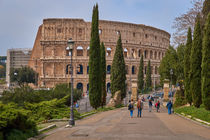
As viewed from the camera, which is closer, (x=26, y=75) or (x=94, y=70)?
(x=94, y=70)

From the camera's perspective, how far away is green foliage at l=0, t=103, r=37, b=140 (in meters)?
8.16

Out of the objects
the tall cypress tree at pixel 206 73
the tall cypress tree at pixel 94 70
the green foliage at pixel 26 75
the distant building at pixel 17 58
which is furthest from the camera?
the distant building at pixel 17 58

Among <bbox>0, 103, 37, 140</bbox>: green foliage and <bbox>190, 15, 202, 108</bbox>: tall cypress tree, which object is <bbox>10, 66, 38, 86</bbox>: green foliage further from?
<bbox>0, 103, 37, 140</bbox>: green foliage

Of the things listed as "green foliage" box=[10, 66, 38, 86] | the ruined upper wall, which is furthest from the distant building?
the ruined upper wall

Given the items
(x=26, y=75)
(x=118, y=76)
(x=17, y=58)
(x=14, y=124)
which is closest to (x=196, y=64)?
(x=118, y=76)

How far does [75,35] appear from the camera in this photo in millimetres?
55969

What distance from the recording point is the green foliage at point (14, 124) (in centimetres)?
816

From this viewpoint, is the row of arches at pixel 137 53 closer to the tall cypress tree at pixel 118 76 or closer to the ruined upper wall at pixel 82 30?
the ruined upper wall at pixel 82 30

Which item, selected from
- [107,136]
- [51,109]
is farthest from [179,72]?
[107,136]

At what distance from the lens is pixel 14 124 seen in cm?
866

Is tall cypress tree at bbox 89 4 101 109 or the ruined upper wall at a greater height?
the ruined upper wall

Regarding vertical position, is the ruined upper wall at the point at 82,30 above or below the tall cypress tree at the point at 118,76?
above

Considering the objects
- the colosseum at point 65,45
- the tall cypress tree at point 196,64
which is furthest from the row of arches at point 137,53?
the tall cypress tree at point 196,64

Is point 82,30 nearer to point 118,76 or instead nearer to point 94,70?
point 118,76
